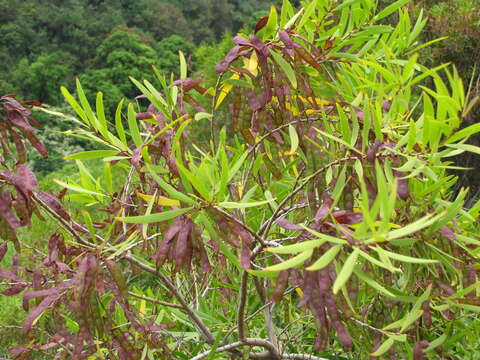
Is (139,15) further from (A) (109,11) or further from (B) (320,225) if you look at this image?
(B) (320,225)

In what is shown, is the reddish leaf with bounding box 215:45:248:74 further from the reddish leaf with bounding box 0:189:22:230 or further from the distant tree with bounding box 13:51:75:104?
the distant tree with bounding box 13:51:75:104

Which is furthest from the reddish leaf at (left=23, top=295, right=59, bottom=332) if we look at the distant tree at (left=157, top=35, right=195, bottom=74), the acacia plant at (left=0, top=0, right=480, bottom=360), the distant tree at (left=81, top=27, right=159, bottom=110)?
the distant tree at (left=157, top=35, right=195, bottom=74)

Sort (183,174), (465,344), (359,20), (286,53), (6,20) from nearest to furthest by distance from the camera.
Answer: (183,174) → (286,53) → (359,20) → (465,344) → (6,20)

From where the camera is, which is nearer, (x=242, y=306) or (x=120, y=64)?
(x=242, y=306)

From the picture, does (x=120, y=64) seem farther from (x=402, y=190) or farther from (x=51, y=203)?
(x=402, y=190)

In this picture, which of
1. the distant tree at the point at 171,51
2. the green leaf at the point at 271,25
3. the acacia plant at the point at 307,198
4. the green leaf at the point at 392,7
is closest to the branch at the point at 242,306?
the acacia plant at the point at 307,198

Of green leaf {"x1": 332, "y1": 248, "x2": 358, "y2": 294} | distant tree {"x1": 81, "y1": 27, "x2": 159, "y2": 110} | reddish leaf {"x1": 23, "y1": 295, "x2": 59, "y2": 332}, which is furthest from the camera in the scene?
distant tree {"x1": 81, "y1": 27, "x2": 159, "y2": 110}

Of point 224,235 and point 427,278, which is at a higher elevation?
point 224,235

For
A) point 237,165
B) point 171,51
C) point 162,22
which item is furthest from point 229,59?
point 162,22

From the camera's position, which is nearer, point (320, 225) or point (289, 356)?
point (320, 225)

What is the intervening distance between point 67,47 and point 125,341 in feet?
54.8

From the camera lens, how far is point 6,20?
50.6ft

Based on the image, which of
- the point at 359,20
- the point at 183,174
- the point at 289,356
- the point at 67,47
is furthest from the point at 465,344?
the point at 67,47

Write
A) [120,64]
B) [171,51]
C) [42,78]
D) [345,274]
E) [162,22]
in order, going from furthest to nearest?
[162,22] < [171,51] < [120,64] < [42,78] < [345,274]
